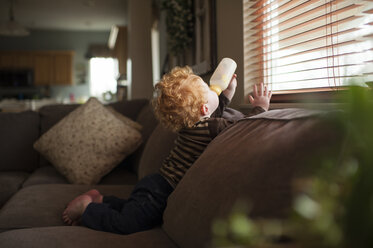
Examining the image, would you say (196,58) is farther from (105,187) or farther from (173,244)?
(173,244)

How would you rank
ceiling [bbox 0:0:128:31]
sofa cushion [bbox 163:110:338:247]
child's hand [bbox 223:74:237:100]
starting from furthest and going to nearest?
ceiling [bbox 0:0:128:31] < child's hand [bbox 223:74:237:100] < sofa cushion [bbox 163:110:338:247]

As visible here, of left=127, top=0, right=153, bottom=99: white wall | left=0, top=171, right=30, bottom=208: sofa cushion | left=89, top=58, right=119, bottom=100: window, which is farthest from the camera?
left=89, top=58, right=119, bottom=100: window

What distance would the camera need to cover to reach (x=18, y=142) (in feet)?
7.72

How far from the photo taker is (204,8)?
2344 mm

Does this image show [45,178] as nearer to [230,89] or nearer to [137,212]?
[137,212]

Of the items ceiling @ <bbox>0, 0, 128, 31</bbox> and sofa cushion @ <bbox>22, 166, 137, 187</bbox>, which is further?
ceiling @ <bbox>0, 0, 128, 31</bbox>

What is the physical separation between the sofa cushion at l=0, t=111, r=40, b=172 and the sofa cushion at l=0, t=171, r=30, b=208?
8 cm

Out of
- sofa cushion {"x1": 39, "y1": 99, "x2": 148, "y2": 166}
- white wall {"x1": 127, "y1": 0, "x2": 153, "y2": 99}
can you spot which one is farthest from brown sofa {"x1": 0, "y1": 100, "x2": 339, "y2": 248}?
white wall {"x1": 127, "y1": 0, "x2": 153, "y2": 99}

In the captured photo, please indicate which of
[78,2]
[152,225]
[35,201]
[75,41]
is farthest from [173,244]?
[75,41]

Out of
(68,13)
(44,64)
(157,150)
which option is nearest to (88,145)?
(157,150)

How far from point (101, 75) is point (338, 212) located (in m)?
10.4

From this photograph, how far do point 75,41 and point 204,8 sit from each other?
324 inches

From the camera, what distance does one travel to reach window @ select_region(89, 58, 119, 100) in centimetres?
1005

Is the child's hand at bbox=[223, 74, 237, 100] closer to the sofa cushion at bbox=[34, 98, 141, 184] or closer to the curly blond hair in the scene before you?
the curly blond hair
